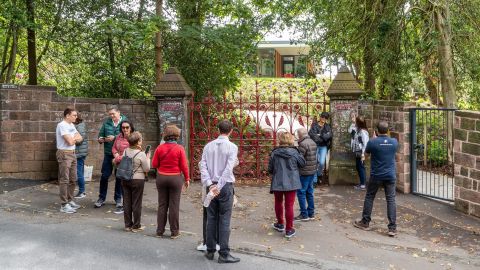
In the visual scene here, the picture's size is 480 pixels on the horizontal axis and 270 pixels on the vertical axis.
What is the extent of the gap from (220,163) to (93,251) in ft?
6.10

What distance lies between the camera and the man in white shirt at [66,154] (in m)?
7.79

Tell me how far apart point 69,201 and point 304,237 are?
12.5 feet

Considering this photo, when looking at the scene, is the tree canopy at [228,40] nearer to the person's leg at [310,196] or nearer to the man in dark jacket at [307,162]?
the man in dark jacket at [307,162]

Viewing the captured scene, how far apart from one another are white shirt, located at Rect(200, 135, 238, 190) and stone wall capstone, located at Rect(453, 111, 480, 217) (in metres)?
4.83

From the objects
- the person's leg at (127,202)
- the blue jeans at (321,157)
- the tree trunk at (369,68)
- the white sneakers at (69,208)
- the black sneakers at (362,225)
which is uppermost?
the tree trunk at (369,68)

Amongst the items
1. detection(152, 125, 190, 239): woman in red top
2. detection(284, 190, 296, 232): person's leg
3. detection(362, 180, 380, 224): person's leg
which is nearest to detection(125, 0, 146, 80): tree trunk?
detection(152, 125, 190, 239): woman in red top

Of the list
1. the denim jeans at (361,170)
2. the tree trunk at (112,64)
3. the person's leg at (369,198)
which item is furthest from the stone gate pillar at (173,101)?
the person's leg at (369,198)

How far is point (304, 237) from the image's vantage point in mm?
7121

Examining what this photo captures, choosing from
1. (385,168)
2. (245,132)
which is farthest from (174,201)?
(245,132)

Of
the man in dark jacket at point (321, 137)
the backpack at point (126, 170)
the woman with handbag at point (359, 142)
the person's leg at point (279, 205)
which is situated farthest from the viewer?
the man in dark jacket at point (321, 137)

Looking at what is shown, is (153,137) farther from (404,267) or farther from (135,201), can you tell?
(404,267)

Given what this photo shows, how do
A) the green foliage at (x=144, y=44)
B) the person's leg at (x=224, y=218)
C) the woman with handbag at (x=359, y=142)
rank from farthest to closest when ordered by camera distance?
1. the green foliage at (x=144, y=44)
2. the woman with handbag at (x=359, y=142)
3. the person's leg at (x=224, y=218)

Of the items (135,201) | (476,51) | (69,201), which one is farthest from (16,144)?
(476,51)

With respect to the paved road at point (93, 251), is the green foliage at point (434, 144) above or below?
above
